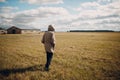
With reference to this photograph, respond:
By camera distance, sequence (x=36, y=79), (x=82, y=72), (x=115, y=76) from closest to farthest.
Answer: (x=36, y=79) < (x=115, y=76) < (x=82, y=72)

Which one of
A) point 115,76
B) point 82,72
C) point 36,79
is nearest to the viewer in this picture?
point 36,79

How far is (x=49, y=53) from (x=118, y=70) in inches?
158

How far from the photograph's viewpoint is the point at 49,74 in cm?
730

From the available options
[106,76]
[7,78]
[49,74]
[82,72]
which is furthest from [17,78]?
[106,76]

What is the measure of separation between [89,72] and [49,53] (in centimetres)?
238

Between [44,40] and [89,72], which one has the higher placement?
[44,40]

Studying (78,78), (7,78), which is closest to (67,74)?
(78,78)

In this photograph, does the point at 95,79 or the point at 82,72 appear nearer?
the point at 95,79

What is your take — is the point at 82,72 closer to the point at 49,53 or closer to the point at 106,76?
the point at 106,76

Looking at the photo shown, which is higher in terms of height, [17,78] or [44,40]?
[44,40]

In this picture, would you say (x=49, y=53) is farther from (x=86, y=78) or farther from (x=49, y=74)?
(x=86, y=78)

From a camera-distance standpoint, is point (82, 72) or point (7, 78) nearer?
point (7, 78)

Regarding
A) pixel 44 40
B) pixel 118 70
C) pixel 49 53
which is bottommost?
pixel 118 70

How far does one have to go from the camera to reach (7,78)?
663 centimetres
